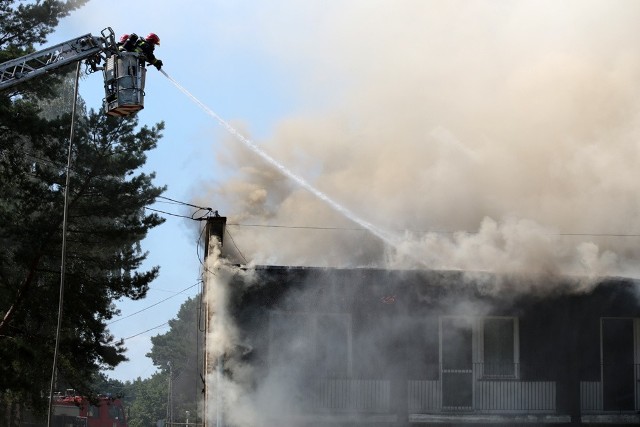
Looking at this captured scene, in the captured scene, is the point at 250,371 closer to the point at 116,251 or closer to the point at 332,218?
the point at 332,218

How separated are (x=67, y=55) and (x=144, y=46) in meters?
1.49

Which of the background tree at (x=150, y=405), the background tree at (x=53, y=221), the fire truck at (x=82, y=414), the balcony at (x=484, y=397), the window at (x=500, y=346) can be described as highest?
the background tree at (x=53, y=221)

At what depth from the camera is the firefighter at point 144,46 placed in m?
18.5

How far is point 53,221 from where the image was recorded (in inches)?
1108

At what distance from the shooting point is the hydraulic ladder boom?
60.6ft

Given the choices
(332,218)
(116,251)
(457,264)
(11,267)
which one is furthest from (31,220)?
(457,264)

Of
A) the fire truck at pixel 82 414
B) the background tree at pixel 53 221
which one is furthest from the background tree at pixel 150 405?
the background tree at pixel 53 221

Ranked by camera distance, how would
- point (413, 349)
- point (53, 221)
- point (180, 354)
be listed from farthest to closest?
point (180, 354)
point (53, 221)
point (413, 349)

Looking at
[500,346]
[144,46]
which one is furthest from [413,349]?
[144,46]

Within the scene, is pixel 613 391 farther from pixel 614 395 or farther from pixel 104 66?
pixel 104 66

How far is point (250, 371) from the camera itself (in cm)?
2070

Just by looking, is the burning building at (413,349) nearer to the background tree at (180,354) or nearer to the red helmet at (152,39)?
the red helmet at (152,39)

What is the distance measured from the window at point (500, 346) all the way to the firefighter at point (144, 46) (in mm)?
9205

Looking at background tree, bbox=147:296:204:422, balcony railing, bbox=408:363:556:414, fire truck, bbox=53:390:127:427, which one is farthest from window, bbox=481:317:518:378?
background tree, bbox=147:296:204:422
